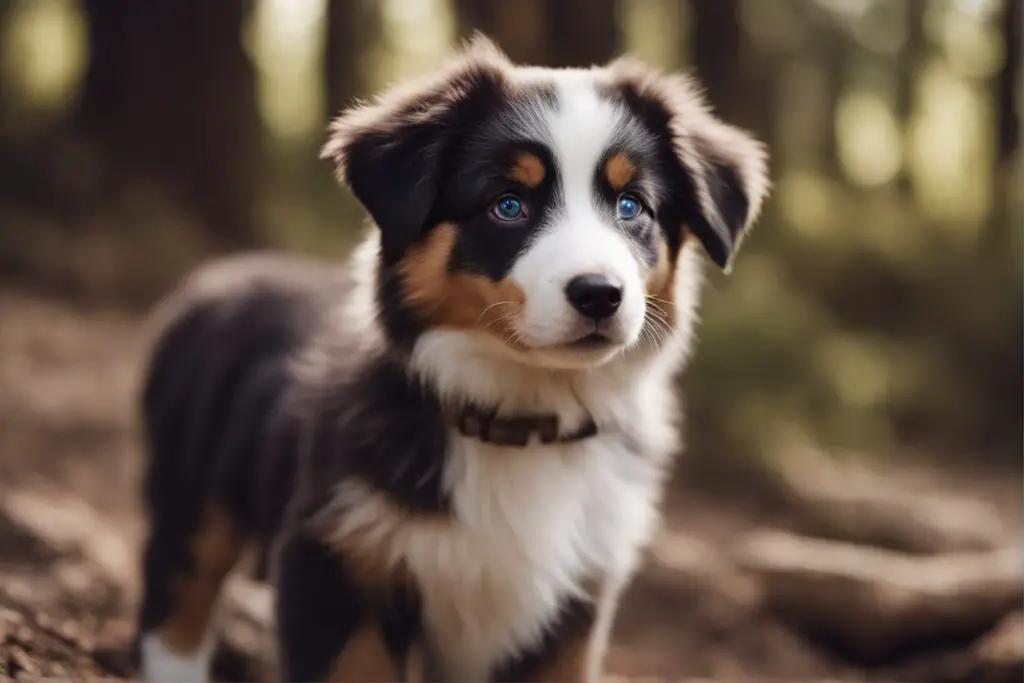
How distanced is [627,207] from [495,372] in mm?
534

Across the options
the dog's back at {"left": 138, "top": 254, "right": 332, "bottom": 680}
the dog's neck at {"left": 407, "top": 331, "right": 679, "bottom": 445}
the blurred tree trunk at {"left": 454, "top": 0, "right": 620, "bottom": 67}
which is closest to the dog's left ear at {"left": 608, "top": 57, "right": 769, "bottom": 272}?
the dog's neck at {"left": 407, "top": 331, "right": 679, "bottom": 445}

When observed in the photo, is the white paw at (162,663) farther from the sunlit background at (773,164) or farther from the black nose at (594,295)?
the sunlit background at (773,164)

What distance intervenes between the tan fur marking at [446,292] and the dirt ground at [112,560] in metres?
1.31

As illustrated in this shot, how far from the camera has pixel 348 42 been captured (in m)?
5.62

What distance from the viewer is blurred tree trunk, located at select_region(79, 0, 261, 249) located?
19.1 feet

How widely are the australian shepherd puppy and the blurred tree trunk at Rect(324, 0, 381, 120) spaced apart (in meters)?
2.42

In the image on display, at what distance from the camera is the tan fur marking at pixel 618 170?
288 centimetres

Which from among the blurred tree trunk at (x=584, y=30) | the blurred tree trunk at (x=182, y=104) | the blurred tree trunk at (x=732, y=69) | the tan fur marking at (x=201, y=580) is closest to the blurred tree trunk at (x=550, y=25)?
the blurred tree trunk at (x=584, y=30)

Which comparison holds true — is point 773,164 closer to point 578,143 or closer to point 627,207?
point 627,207

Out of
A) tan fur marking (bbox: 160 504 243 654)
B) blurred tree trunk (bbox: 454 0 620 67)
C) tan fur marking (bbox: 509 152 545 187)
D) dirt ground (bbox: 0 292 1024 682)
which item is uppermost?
blurred tree trunk (bbox: 454 0 620 67)

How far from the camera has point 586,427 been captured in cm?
310

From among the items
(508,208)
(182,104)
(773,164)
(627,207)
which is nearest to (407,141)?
(508,208)

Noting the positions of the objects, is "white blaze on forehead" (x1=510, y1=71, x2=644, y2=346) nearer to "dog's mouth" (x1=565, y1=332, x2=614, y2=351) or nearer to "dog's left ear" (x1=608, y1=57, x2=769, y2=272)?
"dog's mouth" (x1=565, y1=332, x2=614, y2=351)

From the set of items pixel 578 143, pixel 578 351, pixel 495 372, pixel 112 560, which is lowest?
pixel 112 560
